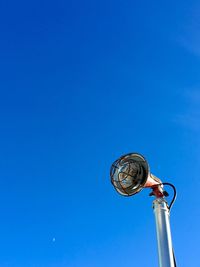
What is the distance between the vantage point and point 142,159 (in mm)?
3727

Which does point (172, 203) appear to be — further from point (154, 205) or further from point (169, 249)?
point (169, 249)

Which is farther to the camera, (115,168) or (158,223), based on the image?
(115,168)

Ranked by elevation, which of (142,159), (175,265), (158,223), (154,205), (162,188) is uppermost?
(142,159)

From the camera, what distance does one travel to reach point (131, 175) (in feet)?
12.4

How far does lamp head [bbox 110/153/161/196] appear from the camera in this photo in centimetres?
362

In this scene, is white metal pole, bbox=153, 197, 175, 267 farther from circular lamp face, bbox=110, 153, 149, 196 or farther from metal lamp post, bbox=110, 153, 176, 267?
circular lamp face, bbox=110, 153, 149, 196

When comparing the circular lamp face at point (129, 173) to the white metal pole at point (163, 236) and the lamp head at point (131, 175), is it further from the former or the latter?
the white metal pole at point (163, 236)

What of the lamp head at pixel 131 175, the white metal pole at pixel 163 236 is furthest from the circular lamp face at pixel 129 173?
the white metal pole at pixel 163 236

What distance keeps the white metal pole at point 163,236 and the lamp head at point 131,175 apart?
33 cm

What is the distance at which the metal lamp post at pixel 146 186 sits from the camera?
10.2 ft

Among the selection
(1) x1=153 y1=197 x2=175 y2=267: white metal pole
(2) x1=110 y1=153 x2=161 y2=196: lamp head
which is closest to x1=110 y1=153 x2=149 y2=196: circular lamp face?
(2) x1=110 y1=153 x2=161 y2=196: lamp head

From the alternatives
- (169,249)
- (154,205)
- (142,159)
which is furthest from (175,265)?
(142,159)

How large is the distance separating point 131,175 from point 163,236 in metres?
0.88

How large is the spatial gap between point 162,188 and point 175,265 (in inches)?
33.9
